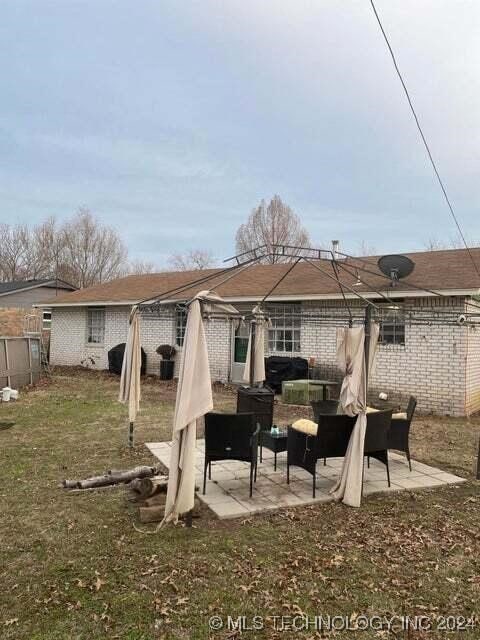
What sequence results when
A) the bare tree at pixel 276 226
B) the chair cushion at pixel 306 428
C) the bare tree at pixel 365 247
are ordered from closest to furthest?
1. the chair cushion at pixel 306 428
2. the bare tree at pixel 276 226
3. the bare tree at pixel 365 247

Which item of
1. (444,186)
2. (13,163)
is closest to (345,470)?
(444,186)

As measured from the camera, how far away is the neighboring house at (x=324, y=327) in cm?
1044

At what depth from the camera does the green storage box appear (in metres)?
11.6

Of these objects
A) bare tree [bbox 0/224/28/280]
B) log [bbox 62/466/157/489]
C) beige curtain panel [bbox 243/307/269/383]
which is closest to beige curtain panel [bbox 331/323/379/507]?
log [bbox 62/466/157/489]

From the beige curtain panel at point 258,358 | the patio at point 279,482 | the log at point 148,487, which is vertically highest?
the beige curtain panel at point 258,358

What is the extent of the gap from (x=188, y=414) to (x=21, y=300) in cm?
2290

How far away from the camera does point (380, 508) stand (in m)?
4.96

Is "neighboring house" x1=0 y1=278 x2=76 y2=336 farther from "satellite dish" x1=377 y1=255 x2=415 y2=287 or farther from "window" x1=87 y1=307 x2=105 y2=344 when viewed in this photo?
"satellite dish" x1=377 y1=255 x2=415 y2=287

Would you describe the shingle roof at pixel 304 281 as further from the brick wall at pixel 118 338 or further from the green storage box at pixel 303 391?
the green storage box at pixel 303 391

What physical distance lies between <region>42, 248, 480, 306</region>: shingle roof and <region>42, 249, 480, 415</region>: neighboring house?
4cm

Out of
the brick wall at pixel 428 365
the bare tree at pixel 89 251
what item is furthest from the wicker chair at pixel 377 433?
the bare tree at pixel 89 251

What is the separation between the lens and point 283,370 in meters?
13.0

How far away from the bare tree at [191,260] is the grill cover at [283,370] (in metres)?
28.6

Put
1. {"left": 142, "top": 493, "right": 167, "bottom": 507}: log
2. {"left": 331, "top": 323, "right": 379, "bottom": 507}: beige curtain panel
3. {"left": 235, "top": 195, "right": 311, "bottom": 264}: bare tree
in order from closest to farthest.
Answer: {"left": 142, "top": 493, "right": 167, "bottom": 507}: log < {"left": 331, "top": 323, "right": 379, "bottom": 507}: beige curtain panel < {"left": 235, "top": 195, "right": 311, "bottom": 264}: bare tree
